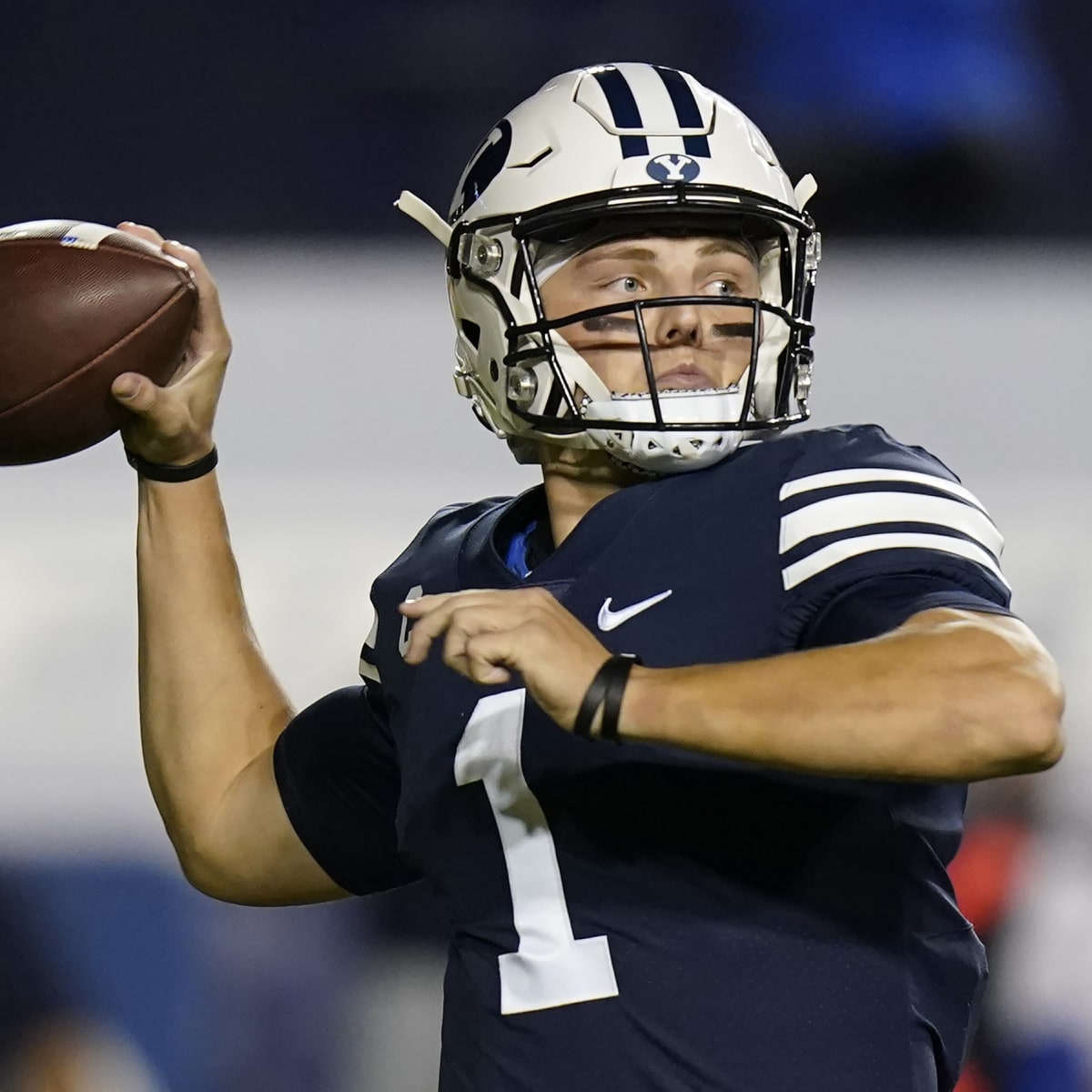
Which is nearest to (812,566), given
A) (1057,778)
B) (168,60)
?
(1057,778)

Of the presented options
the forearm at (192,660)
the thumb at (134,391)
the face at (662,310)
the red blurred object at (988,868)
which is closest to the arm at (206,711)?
the forearm at (192,660)

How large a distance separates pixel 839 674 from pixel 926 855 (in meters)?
0.31

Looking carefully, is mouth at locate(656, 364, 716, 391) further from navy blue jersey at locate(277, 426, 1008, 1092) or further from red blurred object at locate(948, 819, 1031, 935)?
red blurred object at locate(948, 819, 1031, 935)

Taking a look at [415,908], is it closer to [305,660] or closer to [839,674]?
[305,660]

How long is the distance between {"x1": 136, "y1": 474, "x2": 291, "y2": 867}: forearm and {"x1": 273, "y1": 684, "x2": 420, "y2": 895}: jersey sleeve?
7 centimetres

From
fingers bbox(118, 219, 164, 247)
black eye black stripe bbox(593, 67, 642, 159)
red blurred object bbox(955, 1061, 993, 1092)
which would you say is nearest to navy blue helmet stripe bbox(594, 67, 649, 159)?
black eye black stripe bbox(593, 67, 642, 159)

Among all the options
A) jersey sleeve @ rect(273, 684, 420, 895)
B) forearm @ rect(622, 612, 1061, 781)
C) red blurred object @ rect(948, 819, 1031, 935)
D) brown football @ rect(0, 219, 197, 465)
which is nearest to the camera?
forearm @ rect(622, 612, 1061, 781)

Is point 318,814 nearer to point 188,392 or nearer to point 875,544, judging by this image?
point 188,392

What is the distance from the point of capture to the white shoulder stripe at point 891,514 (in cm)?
103

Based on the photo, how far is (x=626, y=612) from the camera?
1110 millimetres

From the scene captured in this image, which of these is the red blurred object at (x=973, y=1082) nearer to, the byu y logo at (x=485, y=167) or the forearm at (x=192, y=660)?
the forearm at (x=192, y=660)

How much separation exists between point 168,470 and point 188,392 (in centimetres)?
8

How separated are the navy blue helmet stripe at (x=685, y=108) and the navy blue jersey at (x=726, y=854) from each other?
0.27 m

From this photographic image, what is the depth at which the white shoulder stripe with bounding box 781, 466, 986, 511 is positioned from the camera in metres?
1.05
